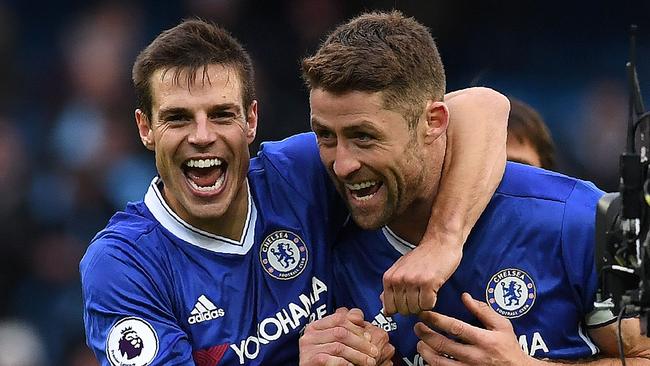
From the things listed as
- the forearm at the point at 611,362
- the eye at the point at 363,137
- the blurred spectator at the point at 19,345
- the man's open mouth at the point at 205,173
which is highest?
the eye at the point at 363,137

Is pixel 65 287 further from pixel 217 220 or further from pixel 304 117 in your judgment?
pixel 217 220

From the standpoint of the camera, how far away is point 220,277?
3785mm

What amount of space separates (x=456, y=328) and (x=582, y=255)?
0.46m

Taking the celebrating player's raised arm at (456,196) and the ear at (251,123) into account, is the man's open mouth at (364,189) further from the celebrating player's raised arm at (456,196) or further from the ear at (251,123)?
the ear at (251,123)

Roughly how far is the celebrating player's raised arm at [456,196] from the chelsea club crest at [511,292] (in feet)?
0.63

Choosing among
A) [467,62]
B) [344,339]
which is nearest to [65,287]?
[467,62]

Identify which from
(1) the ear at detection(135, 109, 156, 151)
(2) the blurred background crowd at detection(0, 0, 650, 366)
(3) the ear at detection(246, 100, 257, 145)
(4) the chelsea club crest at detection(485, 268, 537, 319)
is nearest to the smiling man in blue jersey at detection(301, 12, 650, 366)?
(4) the chelsea club crest at detection(485, 268, 537, 319)

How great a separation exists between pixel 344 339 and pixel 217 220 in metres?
0.63

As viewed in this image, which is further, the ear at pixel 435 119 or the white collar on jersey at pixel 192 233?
the white collar on jersey at pixel 192 233

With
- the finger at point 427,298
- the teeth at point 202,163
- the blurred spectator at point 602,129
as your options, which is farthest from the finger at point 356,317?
the blurred spectator at point 602,129

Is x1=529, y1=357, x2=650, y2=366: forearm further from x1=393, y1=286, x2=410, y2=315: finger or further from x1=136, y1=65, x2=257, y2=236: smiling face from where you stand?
x1=136, y1=65, x2=257, y2=236: smiling face

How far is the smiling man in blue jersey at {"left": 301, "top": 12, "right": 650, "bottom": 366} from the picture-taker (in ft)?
11.5

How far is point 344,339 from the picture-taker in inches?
138

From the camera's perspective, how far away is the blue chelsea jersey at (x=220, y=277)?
357 centimetres
